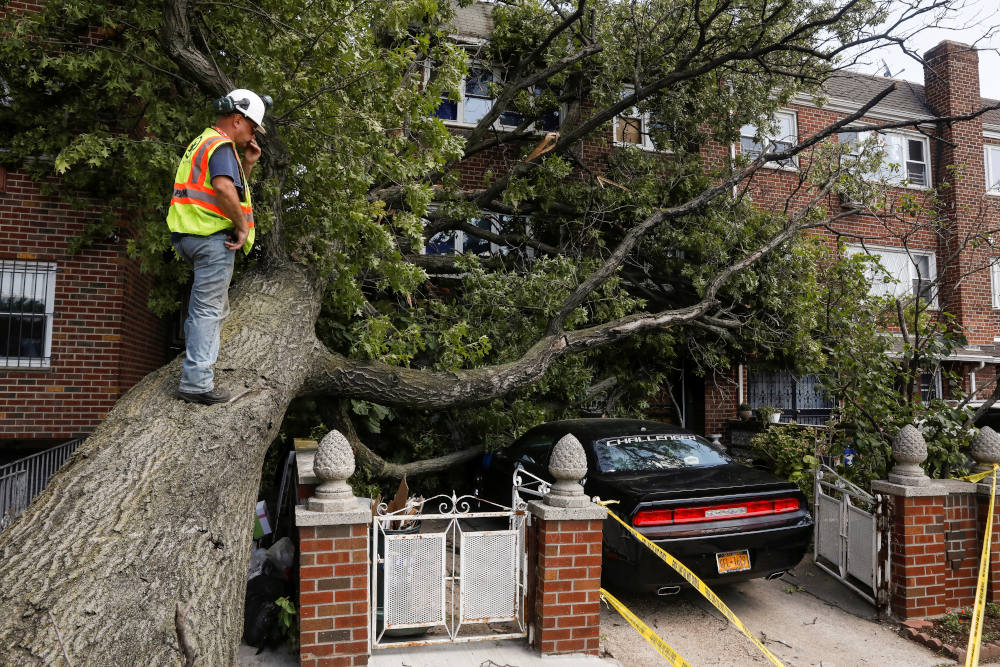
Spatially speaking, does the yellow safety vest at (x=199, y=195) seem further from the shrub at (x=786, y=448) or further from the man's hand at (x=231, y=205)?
the shrub at (x=786, y=448)

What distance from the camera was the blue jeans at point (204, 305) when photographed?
378cm

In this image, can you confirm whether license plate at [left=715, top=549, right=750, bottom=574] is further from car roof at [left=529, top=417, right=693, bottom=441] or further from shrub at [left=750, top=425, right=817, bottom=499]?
shrub at [left=750, top=425, right=817, bottom=499]

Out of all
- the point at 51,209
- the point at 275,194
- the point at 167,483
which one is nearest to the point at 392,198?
the point at 275,194

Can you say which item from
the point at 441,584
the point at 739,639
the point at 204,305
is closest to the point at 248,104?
the point at 204,305

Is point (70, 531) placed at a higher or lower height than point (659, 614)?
higher

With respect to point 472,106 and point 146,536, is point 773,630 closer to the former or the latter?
point 146,536

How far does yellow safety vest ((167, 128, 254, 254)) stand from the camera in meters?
3.82

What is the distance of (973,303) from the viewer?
14867 millimetres

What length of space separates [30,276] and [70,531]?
23.1 ft

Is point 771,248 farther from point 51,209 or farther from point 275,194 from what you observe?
point 51,209

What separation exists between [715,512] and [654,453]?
99cm

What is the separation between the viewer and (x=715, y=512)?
4.98 meters

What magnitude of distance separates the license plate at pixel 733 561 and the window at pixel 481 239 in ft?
22.8

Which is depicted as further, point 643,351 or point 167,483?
point 643,351
